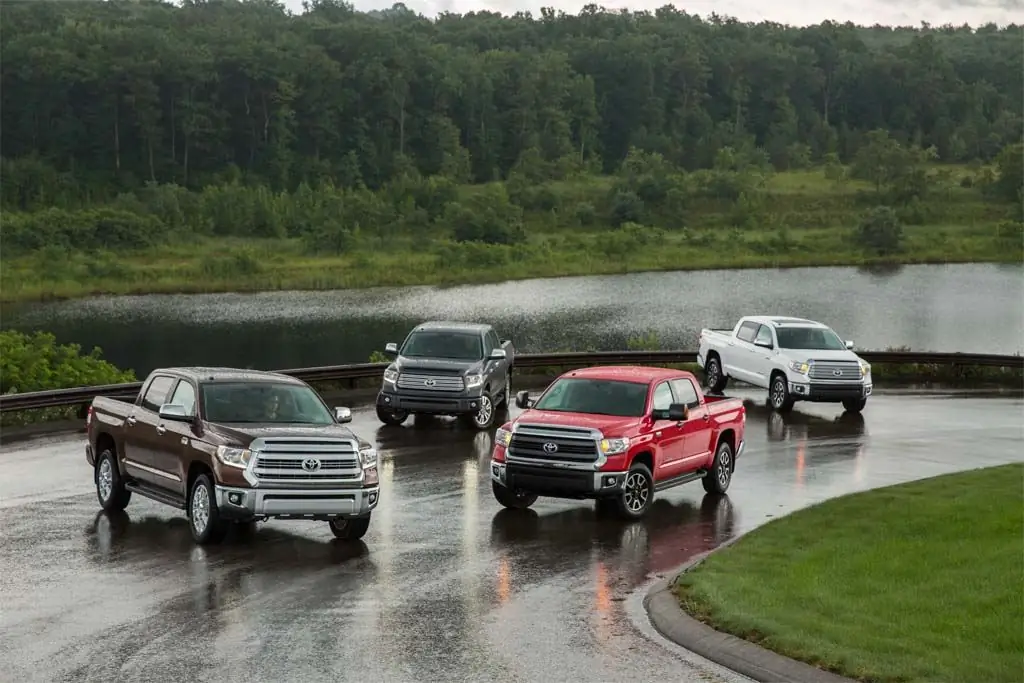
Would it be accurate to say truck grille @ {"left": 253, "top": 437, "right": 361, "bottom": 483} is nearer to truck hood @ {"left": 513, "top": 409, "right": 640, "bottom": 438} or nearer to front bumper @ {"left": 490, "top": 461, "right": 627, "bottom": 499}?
front bumper @ {"left": 490, "top": 461, "right": 627, "bottom": 499}


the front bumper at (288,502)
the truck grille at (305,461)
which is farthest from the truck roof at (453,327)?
the front bumper at (288,502)

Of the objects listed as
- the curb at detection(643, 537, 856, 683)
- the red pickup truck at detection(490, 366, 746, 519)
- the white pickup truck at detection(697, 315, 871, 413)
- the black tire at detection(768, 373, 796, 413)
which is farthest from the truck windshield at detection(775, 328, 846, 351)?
the curb at detection(643, 537, 856, 683)

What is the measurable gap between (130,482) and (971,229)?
123895 mm

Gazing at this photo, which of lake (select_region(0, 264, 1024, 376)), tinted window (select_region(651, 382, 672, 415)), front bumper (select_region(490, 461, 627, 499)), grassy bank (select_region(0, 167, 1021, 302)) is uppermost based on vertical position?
tinted window (select_region(651, 382, 672, 415))

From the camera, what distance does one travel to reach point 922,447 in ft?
91.6

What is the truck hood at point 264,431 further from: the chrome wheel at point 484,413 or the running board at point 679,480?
the chrome wheel at point 484,413

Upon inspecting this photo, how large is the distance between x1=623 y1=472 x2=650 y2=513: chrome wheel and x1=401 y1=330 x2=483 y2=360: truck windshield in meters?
9.59

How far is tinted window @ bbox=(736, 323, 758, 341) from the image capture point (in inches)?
1396

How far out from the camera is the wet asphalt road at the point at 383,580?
1248 cm

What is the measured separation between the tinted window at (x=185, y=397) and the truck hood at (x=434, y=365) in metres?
10.1

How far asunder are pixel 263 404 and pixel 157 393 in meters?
1.56

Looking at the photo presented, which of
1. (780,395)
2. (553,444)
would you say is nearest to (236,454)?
(553,444)

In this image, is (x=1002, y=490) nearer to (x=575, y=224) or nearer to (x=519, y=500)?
(x=519, y=500)

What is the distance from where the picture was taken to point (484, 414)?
29.1 metres
